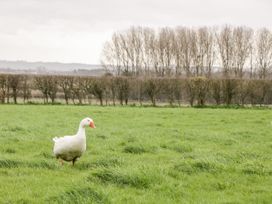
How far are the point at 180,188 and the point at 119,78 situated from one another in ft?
132

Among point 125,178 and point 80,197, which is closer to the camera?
point 80,197

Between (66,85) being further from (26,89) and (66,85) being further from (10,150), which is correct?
(10,150)

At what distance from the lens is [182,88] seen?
46969mm

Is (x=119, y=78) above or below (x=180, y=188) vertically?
above

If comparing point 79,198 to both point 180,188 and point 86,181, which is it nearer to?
point 86,181

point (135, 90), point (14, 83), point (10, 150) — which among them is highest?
point (14, 83)

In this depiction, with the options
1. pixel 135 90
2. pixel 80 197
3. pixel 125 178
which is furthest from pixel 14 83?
pixel 80 197

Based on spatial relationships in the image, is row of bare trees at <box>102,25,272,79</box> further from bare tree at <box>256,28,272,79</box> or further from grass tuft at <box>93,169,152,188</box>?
grass tuft at <box>93,169,152,188</box>

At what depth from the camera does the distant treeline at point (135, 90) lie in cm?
4619

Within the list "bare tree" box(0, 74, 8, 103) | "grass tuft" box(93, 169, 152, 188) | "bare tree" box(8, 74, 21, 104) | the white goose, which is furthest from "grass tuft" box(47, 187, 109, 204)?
"bare tree" box(8, 74, 21, 104)

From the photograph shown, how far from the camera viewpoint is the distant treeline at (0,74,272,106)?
4619 cm

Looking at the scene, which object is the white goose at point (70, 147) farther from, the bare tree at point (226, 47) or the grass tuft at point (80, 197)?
the bare tree at point (226, 47)

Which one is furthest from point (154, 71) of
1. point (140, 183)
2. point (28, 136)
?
point (140, 183)

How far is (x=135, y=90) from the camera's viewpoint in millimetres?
47906
